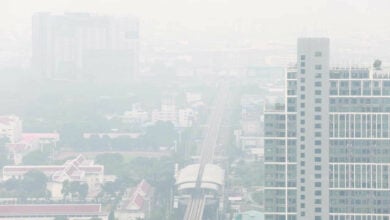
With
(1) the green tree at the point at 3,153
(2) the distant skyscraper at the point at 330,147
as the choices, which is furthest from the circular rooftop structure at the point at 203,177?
(2) the distant skyscraper at the point at 330,147

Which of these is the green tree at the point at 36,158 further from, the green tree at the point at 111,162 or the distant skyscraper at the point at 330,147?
the distant skyscraper at the point at 330,147

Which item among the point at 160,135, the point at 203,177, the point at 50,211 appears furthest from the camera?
the point at 160,135

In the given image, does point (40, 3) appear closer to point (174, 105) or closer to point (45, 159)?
point (174, 105)

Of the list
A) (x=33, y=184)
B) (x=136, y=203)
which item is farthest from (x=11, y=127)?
(x=136, y=203)

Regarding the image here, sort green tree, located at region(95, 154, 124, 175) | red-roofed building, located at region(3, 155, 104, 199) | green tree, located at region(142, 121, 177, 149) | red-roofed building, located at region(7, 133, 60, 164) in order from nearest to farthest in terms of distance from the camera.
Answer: red-roofed building, located at region(3, 155, 104, 199), green tree, located at region(95, 154, 124, 175), red-roofed building, located at region(7, 133, 60, 164), green tree, located at region(142, 121, 177, 149)

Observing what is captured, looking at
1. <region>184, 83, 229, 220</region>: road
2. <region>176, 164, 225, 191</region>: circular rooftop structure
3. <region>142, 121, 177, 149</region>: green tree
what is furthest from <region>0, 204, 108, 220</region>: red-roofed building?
<region>142, 121, 177, 149</region>: green tree

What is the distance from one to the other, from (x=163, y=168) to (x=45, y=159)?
1.51 m

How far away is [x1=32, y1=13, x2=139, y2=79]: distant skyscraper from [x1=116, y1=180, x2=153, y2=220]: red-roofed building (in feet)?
18.5

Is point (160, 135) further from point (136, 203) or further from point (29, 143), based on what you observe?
point (136, 203)

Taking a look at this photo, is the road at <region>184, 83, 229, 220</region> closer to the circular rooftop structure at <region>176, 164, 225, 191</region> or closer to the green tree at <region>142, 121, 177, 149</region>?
the circular rooftop structure at <region>176, 164, 225, 191</region>

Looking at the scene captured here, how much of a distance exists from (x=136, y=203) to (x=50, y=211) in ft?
2.13

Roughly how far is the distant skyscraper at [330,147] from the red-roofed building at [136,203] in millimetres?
3102

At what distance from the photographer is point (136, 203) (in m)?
9.66

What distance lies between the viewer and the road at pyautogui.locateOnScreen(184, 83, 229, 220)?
9.36 meters
